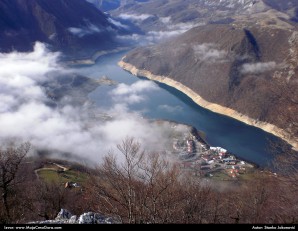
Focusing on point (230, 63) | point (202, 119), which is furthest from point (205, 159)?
point (230, 63)

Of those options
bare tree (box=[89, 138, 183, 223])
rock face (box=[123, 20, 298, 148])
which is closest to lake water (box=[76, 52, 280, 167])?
rock face (box=[123, 20, 298, 148])

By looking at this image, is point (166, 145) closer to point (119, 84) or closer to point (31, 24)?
point (119, 84)

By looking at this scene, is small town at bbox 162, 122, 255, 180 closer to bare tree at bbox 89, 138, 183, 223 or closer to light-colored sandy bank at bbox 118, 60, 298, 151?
light-colored sandy bank at bbox 118, 60, 298, 151

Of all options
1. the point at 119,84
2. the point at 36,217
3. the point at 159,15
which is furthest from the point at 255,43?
the point at 159,15

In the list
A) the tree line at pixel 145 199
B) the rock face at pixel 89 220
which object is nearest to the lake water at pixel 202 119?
the tree line at pixel 145 199

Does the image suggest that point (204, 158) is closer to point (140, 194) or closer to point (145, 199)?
point (140, 194)
